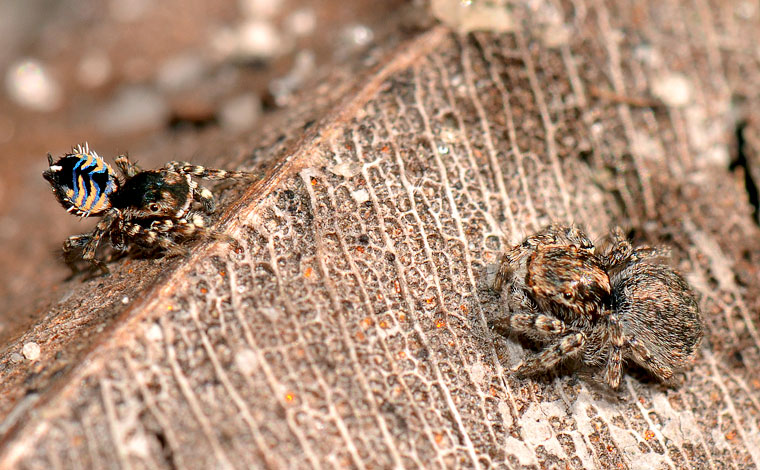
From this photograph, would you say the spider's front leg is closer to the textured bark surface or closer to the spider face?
the textured bark surface

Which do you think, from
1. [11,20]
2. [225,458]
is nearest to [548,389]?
[225,458]

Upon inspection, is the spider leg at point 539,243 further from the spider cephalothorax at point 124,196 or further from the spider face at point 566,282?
the spider cephalothorax at point 124,196

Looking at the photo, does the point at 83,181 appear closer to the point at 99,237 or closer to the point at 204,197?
the point at 99,237

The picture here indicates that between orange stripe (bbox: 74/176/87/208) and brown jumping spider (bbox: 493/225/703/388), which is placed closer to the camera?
brown jumping spider (bbox: 493/225/703/388)

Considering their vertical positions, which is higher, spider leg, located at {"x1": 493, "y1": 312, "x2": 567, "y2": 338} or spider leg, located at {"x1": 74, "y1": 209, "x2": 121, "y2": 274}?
spider leg, located at {"x1": 74, "y1": 209, "x2": 121, "y2": 274}

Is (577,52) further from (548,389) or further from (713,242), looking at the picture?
(548,389)

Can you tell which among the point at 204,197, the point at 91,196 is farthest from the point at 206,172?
the point at 91,196

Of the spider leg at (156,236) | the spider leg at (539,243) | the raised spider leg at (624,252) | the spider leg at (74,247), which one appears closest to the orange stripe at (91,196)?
the spider leg at (74,247)

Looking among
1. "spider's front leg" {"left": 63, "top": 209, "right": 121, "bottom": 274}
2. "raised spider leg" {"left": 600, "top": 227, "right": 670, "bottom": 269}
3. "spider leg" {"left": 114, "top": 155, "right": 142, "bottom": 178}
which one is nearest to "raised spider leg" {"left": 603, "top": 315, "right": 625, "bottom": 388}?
"raised spider leg" {"left": 600, "top": 227, "right": 670, "bottom": 269}
